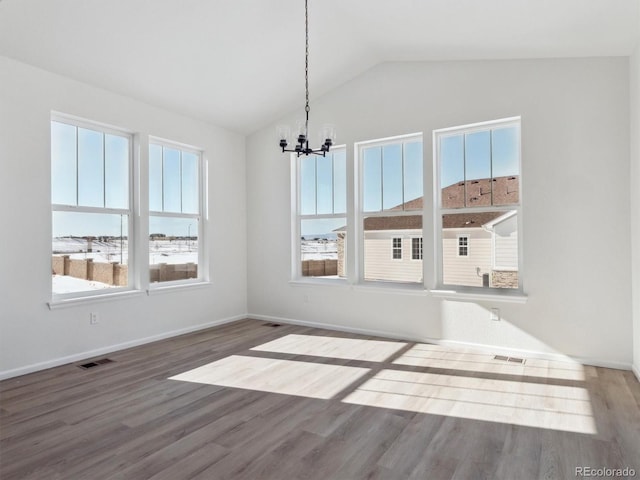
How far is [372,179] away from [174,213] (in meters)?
2.67

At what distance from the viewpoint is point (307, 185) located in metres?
5.66

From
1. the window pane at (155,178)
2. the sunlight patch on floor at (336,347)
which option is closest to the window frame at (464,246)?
the sunlight patch on floor at (336,347)

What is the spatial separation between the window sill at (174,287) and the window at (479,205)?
3176 mm

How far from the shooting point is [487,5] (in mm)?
3211

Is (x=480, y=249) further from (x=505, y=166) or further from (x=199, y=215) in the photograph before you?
(x=199, y=215)

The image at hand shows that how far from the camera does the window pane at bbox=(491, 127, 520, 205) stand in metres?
4.21

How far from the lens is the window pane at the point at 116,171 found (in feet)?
14.3

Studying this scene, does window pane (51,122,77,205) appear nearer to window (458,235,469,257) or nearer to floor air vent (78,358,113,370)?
floor air vent (78,358,113,370)

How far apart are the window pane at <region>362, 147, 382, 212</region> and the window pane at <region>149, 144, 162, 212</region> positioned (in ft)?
8.75

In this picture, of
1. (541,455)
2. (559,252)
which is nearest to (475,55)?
(559,252)

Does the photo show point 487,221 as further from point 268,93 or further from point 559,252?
point 268,93

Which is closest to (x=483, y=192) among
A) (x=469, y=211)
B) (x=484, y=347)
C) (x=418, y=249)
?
(x=469, y=211)

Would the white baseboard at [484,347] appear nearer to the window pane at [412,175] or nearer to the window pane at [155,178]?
the window pane at [412,175]

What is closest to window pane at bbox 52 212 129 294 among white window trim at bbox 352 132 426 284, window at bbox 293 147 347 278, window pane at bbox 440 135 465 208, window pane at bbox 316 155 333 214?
window at bbox 293 147 347 278
